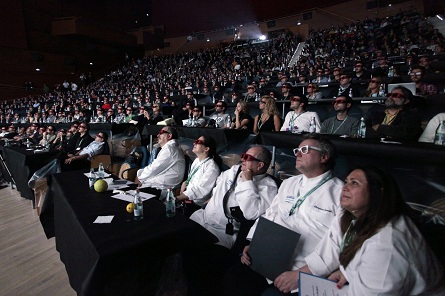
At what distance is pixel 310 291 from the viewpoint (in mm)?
1324

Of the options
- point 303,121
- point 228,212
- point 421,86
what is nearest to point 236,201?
point 228,212

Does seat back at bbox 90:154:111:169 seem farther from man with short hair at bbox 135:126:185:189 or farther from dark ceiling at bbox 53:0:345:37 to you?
dark ceiling at bbox 53:0:345:37

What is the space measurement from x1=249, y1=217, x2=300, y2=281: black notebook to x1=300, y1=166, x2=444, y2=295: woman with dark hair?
9.8 inches

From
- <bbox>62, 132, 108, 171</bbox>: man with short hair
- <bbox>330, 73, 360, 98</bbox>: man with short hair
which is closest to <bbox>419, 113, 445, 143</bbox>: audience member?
<bbox>330, 73, 360, 98</bbox>: man with short hair

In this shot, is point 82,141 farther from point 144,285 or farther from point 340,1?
point 340,1

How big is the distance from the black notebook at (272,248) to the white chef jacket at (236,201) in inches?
14.7

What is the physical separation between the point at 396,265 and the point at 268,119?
131 inches

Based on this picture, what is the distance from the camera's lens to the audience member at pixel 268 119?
163 inches

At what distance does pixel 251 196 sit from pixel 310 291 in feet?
2.76

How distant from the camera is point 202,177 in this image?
2.83 m

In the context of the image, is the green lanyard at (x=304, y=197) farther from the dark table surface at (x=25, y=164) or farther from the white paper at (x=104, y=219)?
the dark table surface at (x=25, y=164)

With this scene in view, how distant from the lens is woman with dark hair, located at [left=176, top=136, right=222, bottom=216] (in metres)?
2.77

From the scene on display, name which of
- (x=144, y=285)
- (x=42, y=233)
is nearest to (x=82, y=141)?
(x=42, y=233)

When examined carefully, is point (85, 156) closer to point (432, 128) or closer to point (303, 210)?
point (303, 210)
